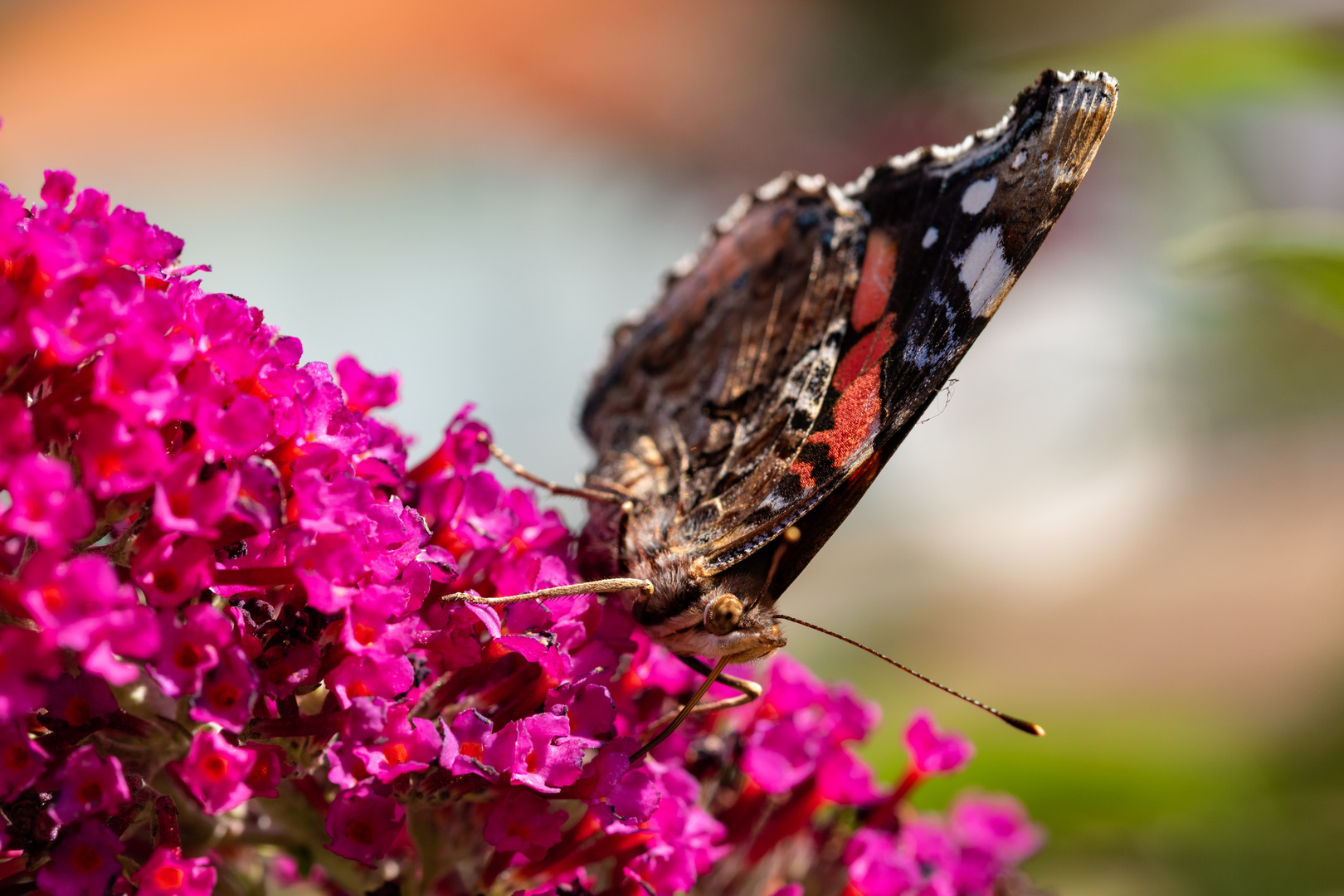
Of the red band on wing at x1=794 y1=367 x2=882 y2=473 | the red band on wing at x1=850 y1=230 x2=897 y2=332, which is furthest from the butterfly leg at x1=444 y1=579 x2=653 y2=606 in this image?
the red band on wing at x1=850 y1=230 x2=897 y2=332

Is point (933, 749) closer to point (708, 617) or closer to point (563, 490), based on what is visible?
point (708, 617)

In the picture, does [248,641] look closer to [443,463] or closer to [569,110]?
[443,463]

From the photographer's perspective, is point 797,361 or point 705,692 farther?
point 797,361

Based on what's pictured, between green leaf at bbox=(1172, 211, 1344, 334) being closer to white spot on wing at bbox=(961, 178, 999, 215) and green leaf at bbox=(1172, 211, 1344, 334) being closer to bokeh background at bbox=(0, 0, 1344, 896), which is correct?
bokeh background at bbox=(0, 0, 1344, 896)

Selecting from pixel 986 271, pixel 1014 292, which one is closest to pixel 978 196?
pixel 986 271

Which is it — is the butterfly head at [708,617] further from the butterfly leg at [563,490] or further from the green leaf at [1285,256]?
the green leaf at [1285,256]

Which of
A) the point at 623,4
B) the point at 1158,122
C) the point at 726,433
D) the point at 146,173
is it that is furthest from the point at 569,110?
the point at 726,433
